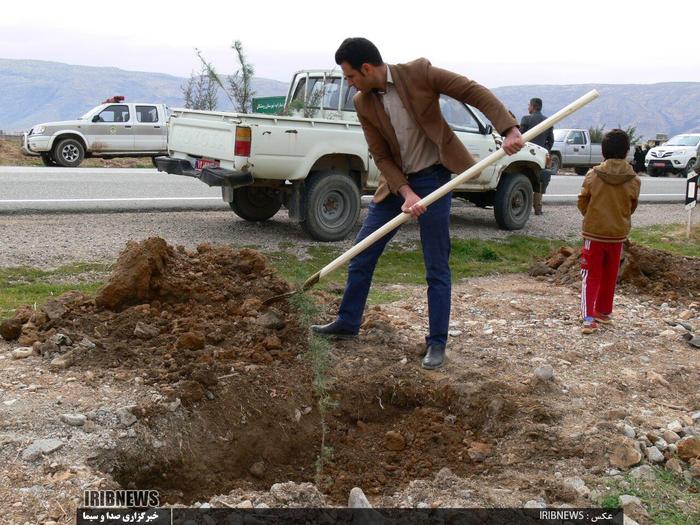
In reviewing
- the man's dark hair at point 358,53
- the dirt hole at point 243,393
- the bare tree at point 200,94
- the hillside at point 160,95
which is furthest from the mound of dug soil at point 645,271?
the hillside at point 160,95

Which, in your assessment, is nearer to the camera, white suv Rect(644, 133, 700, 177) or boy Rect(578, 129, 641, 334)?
boy Rect(578, 129, 641, 334)

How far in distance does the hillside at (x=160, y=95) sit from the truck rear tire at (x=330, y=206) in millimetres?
40030

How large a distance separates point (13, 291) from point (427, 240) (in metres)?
4.13

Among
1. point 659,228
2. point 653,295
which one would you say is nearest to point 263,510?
point 653,295

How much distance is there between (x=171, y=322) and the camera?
19.1 feet

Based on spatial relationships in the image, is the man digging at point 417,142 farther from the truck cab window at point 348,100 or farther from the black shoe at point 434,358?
the truck cab window at point 348,100

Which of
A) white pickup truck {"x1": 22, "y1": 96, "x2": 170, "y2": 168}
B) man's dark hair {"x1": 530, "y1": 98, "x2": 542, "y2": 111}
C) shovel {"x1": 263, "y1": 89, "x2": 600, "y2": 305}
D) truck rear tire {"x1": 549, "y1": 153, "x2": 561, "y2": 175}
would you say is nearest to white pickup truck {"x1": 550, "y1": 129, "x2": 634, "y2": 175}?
truck rear tire {"x1": 549, "y1": 153, "x2": 561, "y2": 175}

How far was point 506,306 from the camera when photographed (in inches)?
291

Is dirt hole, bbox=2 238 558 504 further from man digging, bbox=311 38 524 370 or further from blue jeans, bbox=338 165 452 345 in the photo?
man digging, bbox=311 38 524 370

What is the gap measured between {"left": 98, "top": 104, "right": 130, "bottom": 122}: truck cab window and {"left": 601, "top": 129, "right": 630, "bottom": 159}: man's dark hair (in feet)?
60.0

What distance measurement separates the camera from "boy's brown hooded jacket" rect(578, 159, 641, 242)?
6.62 m

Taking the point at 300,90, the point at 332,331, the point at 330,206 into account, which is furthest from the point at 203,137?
the point at 332,331

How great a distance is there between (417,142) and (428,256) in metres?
0.74

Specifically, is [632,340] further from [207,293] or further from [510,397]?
[207,293]
